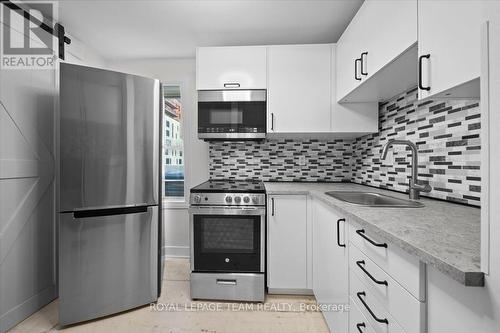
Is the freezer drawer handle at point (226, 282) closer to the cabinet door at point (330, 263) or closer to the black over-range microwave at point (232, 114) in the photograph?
the cabinet door at point (330, 263)

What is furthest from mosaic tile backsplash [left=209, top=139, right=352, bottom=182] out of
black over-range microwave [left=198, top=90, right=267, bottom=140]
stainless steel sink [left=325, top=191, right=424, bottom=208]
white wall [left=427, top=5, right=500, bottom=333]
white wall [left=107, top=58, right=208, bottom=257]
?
white wall [left=427, top=5, right=500, bottom=333]

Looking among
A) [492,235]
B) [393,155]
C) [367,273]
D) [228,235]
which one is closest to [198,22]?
[228,235]

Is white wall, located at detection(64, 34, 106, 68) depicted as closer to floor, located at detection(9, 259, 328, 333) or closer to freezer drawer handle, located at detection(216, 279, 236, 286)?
floor, located at detection(9, 259, 328, 333)

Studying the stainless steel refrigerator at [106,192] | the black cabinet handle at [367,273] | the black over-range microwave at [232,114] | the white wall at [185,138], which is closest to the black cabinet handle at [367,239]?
the black cabinet handle at [367,273]

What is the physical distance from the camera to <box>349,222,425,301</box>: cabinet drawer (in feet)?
2.27

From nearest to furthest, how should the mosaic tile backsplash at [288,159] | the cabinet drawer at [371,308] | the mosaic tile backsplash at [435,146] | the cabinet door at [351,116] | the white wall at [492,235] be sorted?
the white wall at [492,235]
the cabinet drawer at [371,308]
the mosaic tile backsplash at [435,146]
the cabinet door at [351,116]
the mosaic tile backsplash at [288,159]

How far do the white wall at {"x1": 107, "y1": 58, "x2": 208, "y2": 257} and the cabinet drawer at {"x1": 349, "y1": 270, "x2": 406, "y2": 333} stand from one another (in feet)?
6.52

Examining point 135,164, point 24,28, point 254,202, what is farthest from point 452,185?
point 24,28

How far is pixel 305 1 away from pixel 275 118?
933mm

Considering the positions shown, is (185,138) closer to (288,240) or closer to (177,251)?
(177,251)

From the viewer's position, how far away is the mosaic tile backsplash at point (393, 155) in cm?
126

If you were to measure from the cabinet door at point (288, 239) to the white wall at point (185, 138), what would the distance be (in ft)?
3.69

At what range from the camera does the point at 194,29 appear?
221cm

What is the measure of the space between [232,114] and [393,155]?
4.67 feet
